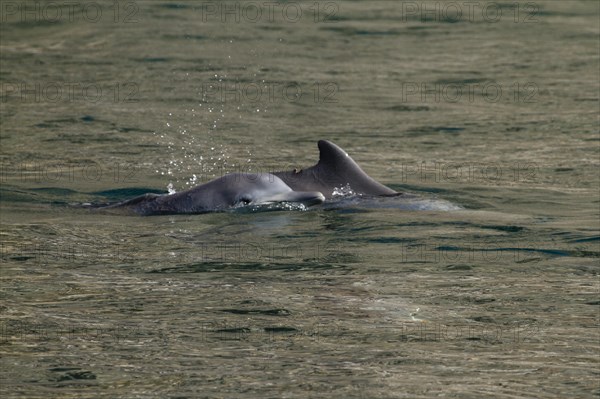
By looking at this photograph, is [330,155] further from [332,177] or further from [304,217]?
[304,217]

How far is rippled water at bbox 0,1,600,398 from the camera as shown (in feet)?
22.2

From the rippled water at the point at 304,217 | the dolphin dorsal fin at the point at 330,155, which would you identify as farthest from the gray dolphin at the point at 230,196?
the dolphin dorsal fin at the point at 330,155

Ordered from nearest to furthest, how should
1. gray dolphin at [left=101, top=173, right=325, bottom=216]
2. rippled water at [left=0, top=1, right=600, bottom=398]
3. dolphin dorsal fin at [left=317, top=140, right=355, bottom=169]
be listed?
rippled water at [left=0, top=1, right=600, bottom=398]
gray dolphin at [left=101, top=173, right=325, bottom=216]
dolphin dorsal fin at [left=317, top=140, right=355, bottom=169]

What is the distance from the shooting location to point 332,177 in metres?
10.8

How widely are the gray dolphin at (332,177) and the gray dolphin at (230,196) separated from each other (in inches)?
6.7

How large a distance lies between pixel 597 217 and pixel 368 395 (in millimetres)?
5306

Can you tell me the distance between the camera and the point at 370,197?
10750 mm

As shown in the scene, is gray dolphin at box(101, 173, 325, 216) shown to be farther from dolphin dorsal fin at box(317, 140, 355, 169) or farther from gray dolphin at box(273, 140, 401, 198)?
dolphin dorsal fin at box(317, 140, 355, 169)

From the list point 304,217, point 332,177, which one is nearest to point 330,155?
point 332,177

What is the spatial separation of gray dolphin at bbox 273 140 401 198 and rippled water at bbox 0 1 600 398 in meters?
0.21

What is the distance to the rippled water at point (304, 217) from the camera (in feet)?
22.2

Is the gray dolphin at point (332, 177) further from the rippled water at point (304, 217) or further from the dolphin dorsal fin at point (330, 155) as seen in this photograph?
the rippled water at point (304, 217)

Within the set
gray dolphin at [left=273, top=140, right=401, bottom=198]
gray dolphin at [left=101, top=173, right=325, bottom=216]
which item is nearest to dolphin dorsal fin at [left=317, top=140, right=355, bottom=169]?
gray dolphin at [left=273, top=140, right=401, bottom=198]

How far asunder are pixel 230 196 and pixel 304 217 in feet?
2.14
